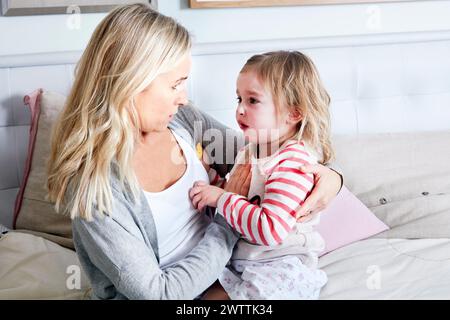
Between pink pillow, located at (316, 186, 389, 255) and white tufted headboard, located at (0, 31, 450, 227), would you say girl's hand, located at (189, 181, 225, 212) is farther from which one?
white tufted headboard, located at (0, 31, 450, 227)

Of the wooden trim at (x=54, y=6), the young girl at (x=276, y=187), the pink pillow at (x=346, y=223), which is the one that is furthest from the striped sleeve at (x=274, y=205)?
the wooden trim at (x=54, y=6)

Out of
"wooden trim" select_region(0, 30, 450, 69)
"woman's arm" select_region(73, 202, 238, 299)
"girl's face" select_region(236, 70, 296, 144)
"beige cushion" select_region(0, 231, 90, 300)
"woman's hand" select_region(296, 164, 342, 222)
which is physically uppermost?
"wooden trim" select_region(0, 30, 450, 69)

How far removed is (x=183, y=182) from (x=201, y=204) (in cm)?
6

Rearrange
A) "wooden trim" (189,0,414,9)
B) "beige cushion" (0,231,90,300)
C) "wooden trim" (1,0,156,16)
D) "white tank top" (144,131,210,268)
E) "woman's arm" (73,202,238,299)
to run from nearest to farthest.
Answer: "woman's arm" (73,202,238,299) → "white tank top" (144,131,210,268) → "beige cushion" (0,231,90,300) → "wooden trim" (1,0,156,16) → "wooden trim" (189,0,414,9)

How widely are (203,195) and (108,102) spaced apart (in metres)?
0.26

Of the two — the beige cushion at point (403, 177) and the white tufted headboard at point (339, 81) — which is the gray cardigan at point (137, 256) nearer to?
the beige cushion at point (403, 177)

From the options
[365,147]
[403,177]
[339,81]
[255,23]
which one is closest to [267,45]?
[255,23]

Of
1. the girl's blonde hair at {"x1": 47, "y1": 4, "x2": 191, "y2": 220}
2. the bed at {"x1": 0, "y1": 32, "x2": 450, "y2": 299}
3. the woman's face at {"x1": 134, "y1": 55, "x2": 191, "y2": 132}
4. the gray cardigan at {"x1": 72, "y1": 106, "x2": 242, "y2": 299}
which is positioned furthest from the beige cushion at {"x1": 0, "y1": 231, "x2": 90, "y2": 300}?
the woman's face at {"x1": 134, "y1": 55, "x2": 191, "y2": 132}

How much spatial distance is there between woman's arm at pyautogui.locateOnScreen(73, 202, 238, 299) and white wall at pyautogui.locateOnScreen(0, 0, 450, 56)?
2.63 ft

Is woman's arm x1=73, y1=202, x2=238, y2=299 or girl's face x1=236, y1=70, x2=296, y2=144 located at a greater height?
girl's face x1=236, y1=70, x2=296, y2=144

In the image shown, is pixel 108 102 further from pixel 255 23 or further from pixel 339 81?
pixel 339 81

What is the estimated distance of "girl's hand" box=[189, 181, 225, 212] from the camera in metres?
1.21

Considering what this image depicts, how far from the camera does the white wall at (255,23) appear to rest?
175 cm
